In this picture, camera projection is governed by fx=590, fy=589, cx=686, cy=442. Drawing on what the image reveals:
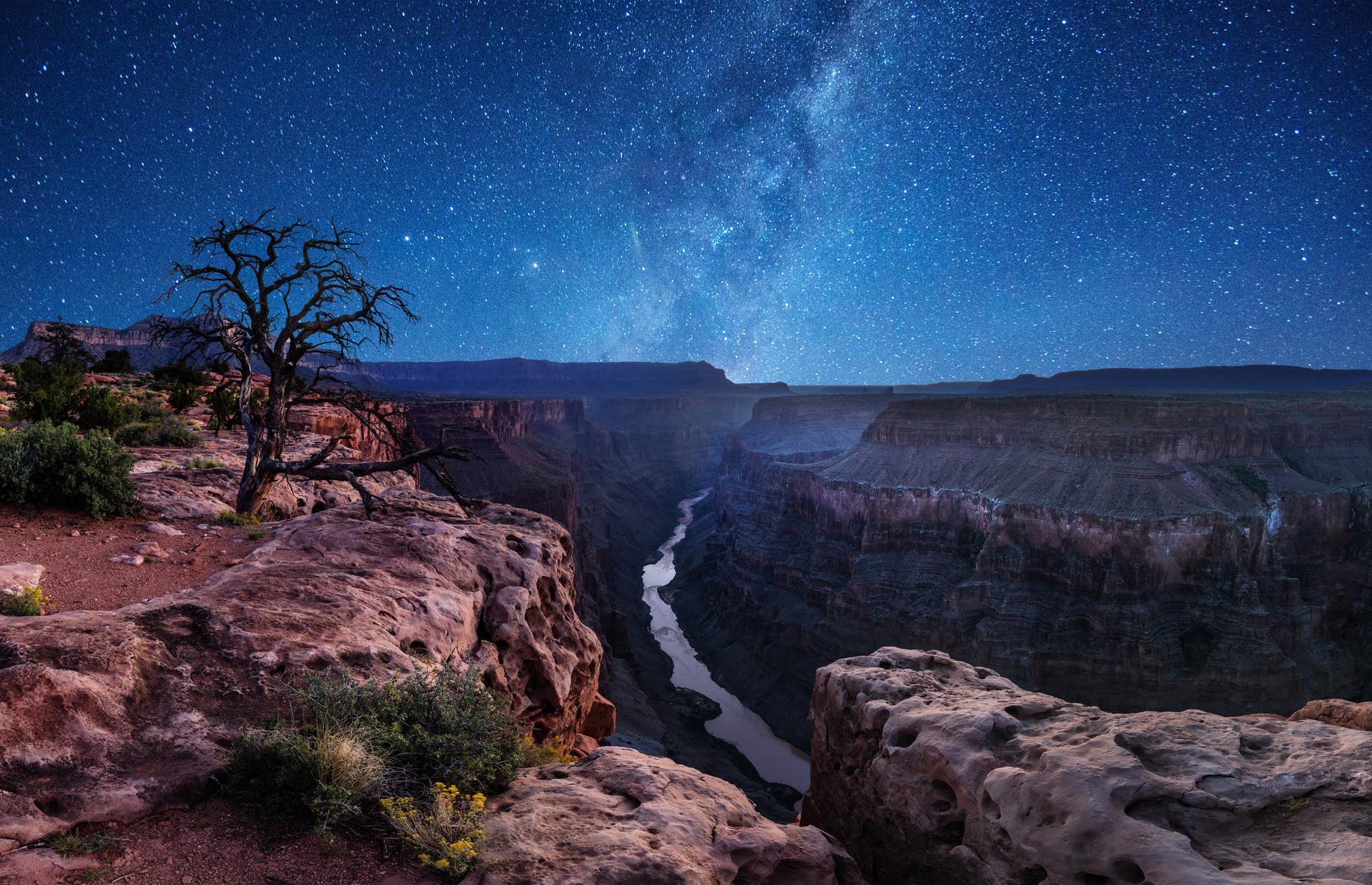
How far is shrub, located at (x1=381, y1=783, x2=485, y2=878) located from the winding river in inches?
1060

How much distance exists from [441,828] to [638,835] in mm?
1487

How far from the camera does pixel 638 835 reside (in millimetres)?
4613

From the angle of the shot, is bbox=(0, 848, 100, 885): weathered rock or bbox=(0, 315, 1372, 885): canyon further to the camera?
bbox=(0, 315, 1372, 885): canyon

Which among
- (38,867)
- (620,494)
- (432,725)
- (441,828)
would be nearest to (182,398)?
(432,725)

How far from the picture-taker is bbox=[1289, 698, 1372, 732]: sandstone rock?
22.3 ft

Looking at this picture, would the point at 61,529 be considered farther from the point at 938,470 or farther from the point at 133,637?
the point at 938,470

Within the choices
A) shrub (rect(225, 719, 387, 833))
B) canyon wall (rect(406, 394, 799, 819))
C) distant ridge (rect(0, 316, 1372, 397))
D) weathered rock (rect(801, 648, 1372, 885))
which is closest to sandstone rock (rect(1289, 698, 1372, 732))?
weathered rock (rect(801, 648, 1372, 885))

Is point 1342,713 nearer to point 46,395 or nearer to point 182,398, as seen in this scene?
point 46,395

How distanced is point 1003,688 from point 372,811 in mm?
8218

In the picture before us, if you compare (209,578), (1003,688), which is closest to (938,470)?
(1003,688)

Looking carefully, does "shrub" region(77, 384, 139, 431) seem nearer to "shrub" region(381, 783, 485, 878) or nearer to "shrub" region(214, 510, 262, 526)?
"shrub" region(214, 510, 262, 526)

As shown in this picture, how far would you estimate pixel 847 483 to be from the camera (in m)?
42.2

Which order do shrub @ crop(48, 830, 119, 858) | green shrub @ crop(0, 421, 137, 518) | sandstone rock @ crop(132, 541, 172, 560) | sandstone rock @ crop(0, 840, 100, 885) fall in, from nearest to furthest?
sandstone rock @ crop(0, 840, 100, 885), shrub @ crop(48, 830, 119, 858), sandstone rock @ crop(132, 541, 172, 560), green shrub @ crop(0, 421, 137, 518)

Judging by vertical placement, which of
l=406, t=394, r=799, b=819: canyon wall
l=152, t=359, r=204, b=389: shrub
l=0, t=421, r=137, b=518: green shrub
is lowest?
l=406, t=394, r=799, b=819: canyon wall
